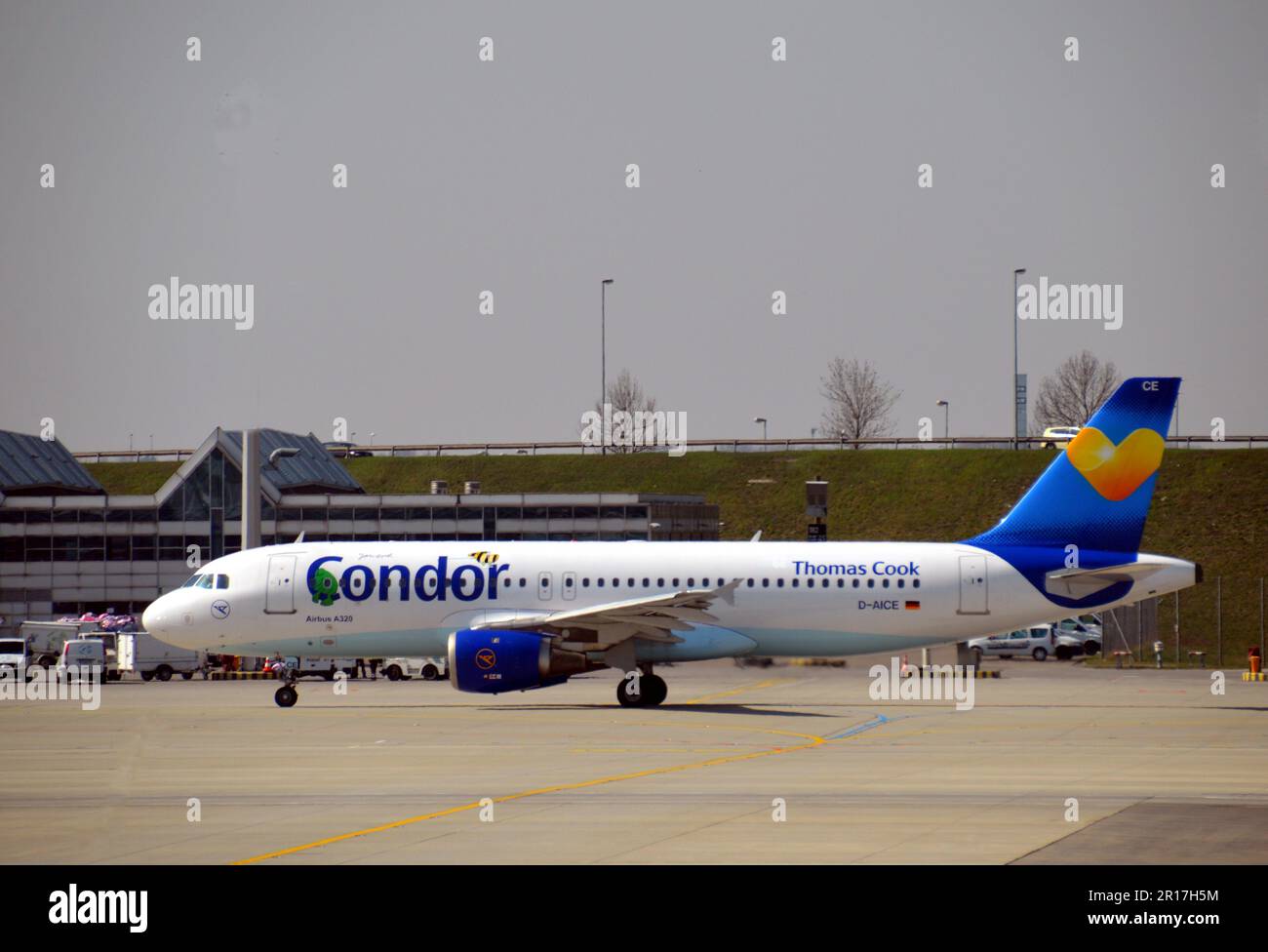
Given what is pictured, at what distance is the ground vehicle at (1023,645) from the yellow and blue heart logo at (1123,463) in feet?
90.9

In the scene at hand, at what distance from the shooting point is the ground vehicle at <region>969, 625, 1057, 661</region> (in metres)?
68.2

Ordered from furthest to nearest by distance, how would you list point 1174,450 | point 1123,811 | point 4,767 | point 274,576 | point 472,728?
point 1174,450, point 274,576, point 472,728, point 4,767, point 1123,811

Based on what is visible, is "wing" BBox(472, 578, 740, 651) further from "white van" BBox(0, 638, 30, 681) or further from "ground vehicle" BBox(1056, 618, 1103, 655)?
"ground vehicle" BBox(1056, 618, 1103, 655)

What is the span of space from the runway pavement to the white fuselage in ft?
6.16

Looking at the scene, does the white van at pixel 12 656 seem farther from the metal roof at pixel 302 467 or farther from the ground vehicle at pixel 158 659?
the metal roof at pixel 302 467

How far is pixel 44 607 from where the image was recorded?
239ft

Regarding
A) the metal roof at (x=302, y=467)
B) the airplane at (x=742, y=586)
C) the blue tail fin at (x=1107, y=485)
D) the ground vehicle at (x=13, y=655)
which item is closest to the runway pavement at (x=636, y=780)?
the airplane at (x=742, y=586)

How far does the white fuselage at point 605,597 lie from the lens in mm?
40531

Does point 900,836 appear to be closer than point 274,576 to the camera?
Yes

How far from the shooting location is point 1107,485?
135 ft

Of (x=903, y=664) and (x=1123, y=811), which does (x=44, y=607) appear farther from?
(x=1123, y=811)

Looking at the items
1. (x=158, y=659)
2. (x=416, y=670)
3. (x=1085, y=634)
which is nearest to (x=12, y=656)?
(x=158, y=659)
